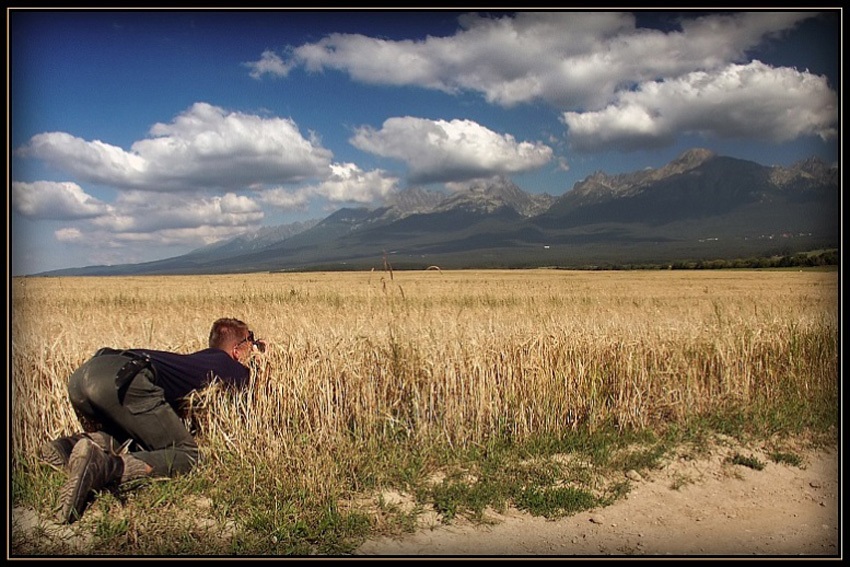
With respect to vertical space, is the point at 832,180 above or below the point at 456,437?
above

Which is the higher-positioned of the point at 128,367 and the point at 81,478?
the point at 128,367

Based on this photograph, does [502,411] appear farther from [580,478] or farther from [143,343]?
[143,343]

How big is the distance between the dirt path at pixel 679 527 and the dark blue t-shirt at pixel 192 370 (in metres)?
2.31

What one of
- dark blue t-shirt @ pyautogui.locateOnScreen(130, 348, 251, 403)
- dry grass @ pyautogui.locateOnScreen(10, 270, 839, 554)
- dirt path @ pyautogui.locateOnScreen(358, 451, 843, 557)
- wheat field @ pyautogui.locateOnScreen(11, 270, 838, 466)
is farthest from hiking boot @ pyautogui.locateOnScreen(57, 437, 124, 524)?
dirt path @ pyautogui.locateOnScreen(358, 451, 843, 557)

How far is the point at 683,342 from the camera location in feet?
25.7

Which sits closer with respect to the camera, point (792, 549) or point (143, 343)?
point (792, 549)

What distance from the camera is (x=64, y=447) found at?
4.78m

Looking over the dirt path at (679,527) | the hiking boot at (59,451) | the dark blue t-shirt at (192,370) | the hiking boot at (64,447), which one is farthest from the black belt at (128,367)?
the dirt path at (679,527)

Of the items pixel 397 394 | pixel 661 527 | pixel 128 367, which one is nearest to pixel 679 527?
pixel 661 527

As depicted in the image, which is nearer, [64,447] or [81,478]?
[81,478]

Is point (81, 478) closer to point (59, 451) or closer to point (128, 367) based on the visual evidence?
point (59, 451)

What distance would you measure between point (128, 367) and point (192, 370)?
77 cm

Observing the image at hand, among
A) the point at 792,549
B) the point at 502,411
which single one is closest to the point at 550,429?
the point at 502,411

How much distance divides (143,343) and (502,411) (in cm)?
566
